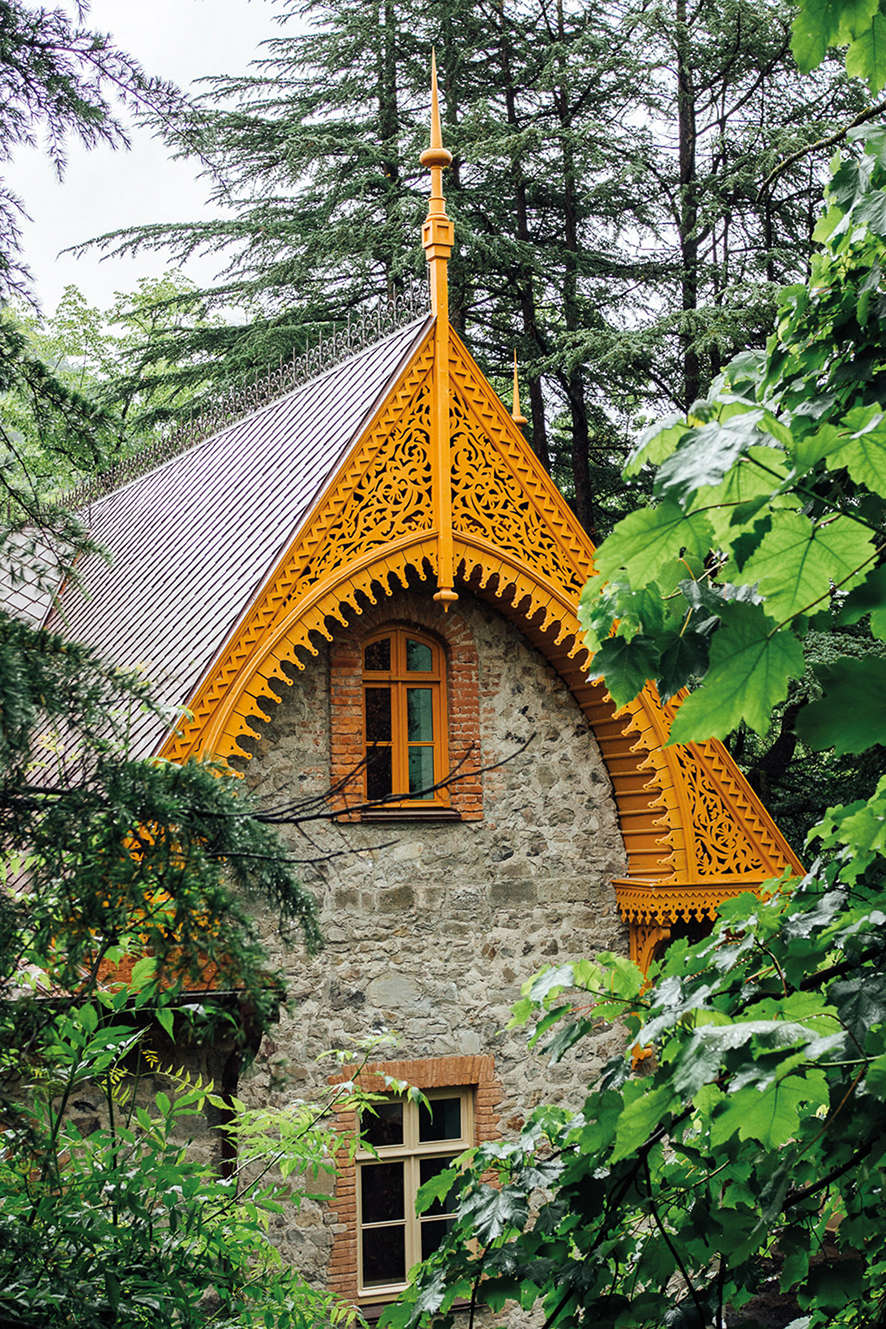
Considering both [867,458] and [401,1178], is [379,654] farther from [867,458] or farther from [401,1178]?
[867,458]

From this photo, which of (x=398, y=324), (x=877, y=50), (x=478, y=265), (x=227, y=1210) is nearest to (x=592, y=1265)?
(x=227, y=1210)

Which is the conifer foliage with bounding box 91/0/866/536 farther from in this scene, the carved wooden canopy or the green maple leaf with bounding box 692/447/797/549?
the green maple leaf with bounding box 692/447/797/549

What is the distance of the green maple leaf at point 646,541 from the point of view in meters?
1.87

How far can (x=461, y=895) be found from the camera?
8.99m

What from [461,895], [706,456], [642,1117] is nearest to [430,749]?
[461,895]

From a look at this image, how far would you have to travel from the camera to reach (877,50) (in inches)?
85.7

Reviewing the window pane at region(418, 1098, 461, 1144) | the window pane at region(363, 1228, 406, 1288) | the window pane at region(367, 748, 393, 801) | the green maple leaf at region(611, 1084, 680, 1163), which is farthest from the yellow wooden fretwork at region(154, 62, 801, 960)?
the green maple leaf at region(611, 1084, 680, 1163)

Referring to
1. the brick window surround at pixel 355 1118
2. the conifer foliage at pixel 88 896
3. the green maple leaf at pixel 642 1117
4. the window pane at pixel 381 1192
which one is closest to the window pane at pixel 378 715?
the brick window surround at pixel 355 1118

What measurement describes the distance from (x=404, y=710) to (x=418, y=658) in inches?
16.3

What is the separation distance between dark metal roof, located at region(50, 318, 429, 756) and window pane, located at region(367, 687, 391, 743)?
1309 mm

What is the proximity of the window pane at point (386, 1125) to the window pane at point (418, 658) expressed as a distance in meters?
3.09

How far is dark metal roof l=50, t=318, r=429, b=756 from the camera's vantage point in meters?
8.13

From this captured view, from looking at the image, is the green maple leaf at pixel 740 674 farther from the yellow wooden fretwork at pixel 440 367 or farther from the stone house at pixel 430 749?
the yellow wooden fretwork at pixel 440 367

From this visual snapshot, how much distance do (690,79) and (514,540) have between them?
33.5 feet
